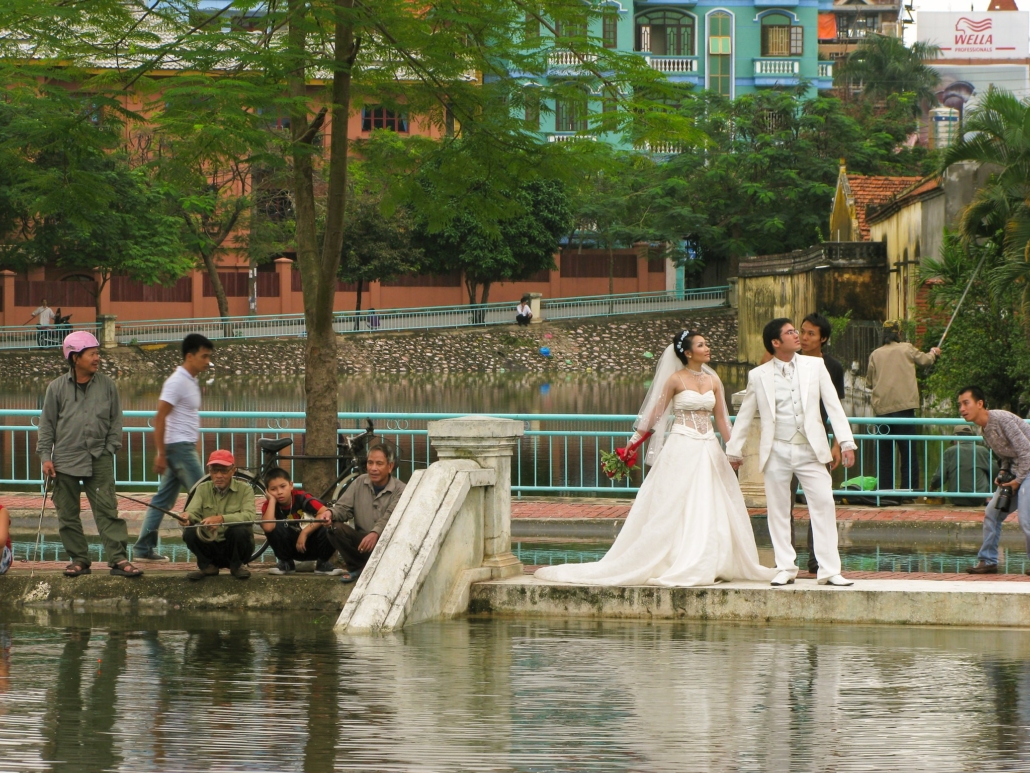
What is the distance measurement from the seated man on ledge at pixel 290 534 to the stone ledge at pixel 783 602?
49.1 inches

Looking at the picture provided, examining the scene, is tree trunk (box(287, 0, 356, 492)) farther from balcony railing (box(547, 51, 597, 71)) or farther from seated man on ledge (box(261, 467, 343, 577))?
balcony railing (box(547, 51, 597, 71))

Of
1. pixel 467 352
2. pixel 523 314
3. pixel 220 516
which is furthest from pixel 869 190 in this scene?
pixel 220 516

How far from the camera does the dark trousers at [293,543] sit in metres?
9.70

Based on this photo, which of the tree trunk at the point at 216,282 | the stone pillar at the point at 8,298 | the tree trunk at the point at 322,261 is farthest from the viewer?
Answer: the stone pillar at the point at 8,298

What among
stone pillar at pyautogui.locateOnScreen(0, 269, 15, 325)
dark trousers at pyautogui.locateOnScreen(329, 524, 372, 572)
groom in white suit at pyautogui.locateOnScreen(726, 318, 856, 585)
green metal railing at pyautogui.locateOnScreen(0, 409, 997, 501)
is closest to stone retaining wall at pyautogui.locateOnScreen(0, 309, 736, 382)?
stone pillar at pyautogui.locateOnScreen(0, 269, 15, 325)

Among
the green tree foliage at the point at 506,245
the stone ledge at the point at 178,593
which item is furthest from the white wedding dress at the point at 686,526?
the green tree foliage at the point at 506,245

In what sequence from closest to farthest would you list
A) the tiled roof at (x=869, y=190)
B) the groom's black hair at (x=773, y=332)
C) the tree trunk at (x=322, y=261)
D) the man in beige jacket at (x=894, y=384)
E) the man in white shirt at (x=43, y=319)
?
the groom's black hair at (x=773, y=332) < the tree trunk at (x=322, y=261) < the man in beige jacket at (x=894, y=384) < the tiled roof at (x=869, y=190) < the man in white shirt at (x=43, y=319)

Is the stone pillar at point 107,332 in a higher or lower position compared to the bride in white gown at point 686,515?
higher

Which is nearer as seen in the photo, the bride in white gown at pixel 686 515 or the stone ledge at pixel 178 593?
the bride in white gown at pixel 686 515

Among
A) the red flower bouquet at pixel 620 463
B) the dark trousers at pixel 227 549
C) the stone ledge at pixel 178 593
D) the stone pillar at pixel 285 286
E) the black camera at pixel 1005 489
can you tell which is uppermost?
the stone pillar at pixel 285 286

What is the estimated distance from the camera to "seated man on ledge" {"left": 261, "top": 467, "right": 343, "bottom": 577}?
9.67m

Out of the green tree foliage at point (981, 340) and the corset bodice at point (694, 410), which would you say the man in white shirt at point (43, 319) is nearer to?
the green tree foliage at point (981, 340)

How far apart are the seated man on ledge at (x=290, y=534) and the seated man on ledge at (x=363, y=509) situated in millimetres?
177

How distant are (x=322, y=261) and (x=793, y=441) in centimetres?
365
